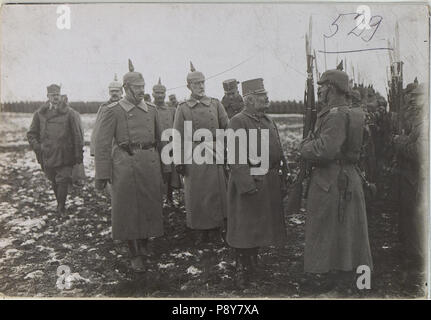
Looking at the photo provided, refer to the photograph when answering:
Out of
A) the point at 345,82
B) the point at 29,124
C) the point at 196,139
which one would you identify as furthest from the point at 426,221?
the point at 29,124

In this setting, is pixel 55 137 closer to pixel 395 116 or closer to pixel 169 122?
pixel 169 122

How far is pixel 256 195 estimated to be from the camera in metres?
3.76

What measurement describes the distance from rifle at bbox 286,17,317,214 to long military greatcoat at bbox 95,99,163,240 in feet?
4.28

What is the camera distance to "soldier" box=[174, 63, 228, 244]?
4266mm

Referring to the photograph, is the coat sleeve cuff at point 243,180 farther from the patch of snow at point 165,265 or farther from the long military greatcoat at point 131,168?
the patch of snow at point 165,265

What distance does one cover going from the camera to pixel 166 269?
13.4 ft

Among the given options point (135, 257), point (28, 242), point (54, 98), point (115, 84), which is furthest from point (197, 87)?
point (28, 242)

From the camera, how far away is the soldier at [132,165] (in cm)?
396

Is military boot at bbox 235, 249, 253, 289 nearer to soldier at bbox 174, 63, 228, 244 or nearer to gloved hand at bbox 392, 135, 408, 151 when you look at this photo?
soldier at bbox 174, 63, 228, 244

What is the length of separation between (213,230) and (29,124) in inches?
85.2

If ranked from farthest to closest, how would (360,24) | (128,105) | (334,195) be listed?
(360,24)
(128,105)
(334,195)

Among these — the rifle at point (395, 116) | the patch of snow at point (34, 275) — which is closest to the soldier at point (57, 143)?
the patch of snow at point (34, 275)

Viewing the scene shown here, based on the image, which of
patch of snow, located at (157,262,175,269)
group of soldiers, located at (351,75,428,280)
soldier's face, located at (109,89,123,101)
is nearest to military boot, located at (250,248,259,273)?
patch of snow, located at (157,262,175,269)

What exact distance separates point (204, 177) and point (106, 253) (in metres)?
1.24
